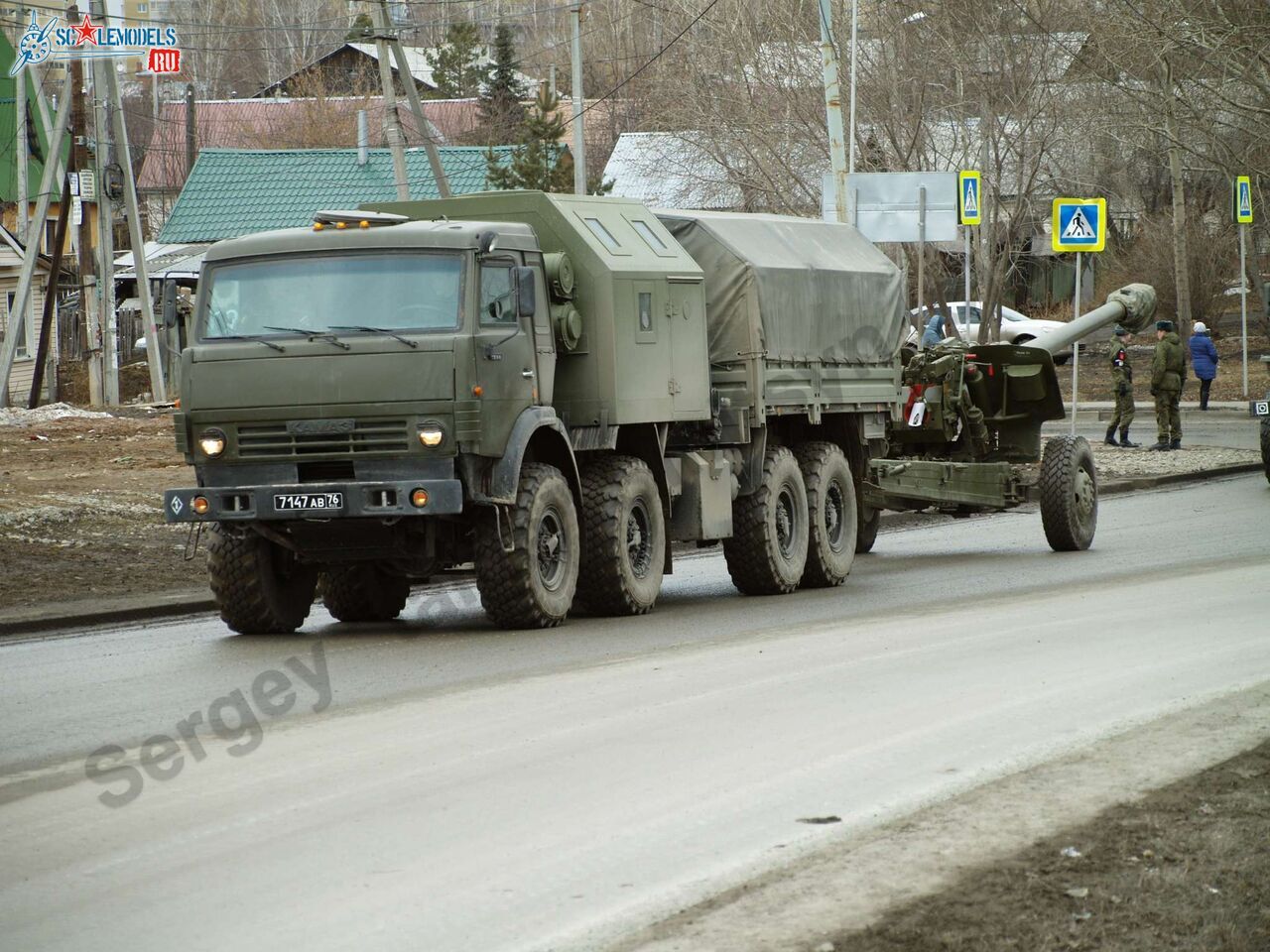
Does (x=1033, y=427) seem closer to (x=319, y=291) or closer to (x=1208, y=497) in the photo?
(x=1208, y=497)

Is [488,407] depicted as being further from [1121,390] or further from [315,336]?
[1121,390]

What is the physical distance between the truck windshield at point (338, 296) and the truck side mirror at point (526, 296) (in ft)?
1.24

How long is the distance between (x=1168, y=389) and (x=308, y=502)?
20.8 metres

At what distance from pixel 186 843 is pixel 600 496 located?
7028mm

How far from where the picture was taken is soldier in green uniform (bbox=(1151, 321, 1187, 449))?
3025cm

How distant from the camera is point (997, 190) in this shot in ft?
128

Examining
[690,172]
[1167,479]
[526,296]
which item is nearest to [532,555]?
[526,296]

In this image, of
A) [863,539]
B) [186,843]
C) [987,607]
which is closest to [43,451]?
[863,539]

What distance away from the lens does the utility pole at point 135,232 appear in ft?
117

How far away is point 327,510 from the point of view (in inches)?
480

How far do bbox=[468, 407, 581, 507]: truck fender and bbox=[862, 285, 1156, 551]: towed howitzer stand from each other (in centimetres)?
492

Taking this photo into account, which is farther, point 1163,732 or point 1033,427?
point 1033,427

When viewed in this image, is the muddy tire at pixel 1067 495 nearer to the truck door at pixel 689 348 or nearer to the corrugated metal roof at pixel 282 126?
the truck door at pixel 689 348

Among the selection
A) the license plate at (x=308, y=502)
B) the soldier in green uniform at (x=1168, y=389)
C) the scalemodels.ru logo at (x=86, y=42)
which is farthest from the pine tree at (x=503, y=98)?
the license plate at (x=308, y=502)
